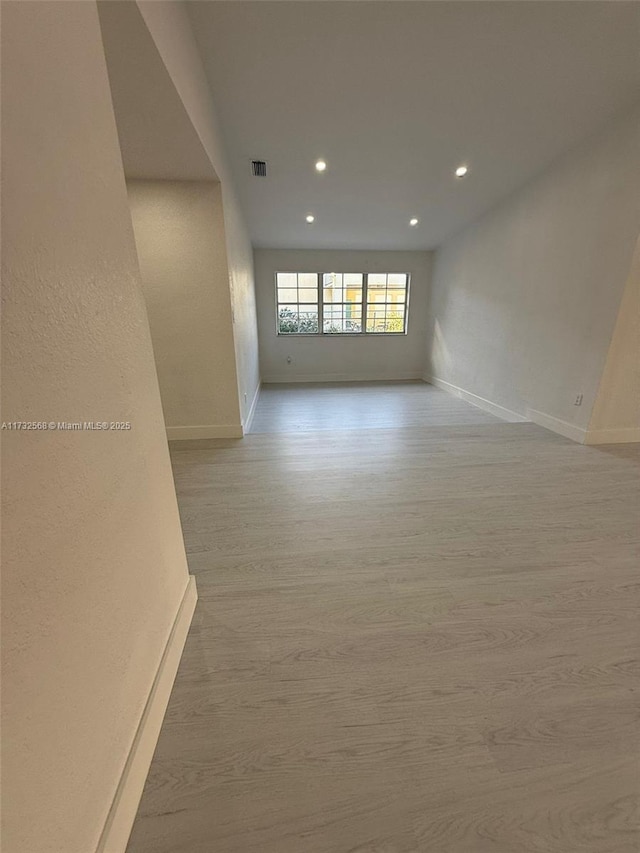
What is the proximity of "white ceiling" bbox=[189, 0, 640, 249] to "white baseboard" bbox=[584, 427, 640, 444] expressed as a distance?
2.53 meters

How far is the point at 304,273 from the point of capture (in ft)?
20.6

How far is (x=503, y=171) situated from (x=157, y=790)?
193 inches

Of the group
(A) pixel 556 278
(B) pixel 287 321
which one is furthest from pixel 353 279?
(A) pixel 556 278

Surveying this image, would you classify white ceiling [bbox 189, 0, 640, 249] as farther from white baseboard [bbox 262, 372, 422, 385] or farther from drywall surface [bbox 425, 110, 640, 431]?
white baseboard [bbox 262, 372, 422, 385]

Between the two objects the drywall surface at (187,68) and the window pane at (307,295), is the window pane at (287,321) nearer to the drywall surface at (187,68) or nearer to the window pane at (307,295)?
the window pane at (307,295)

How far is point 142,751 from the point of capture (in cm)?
77

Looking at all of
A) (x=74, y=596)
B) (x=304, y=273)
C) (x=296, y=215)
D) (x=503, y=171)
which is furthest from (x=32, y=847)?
(x=304, y=273)

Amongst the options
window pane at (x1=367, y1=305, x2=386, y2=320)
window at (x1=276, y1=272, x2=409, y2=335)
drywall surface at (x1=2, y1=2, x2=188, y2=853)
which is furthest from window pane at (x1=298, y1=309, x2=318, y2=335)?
drywall surface at (x1=2, y1=2, x2=188, y2=853)

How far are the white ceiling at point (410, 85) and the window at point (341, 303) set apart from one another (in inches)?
109

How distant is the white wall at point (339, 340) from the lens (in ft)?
20.2

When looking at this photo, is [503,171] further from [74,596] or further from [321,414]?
[74,596]

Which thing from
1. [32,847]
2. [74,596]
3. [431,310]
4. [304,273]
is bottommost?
[32,847]

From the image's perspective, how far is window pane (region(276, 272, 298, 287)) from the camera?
246 inches

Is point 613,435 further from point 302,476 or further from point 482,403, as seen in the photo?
point 302,476
